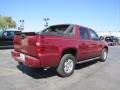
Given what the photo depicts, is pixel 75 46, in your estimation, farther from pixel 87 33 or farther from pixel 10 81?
pixel 10 81

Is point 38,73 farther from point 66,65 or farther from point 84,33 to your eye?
point 84,33

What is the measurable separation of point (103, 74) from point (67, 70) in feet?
4.97

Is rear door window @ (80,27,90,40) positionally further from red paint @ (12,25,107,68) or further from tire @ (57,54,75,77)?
tire @ (57,54,75,77)

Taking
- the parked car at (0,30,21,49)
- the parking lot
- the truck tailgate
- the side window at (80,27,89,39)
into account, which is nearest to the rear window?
the side window at (80,27,89,39)

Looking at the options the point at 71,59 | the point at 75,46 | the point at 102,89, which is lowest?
the point at 102,89

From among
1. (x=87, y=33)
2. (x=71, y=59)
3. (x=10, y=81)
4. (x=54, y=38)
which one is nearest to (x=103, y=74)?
(x=71, y=59)

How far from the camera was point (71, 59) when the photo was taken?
7.75 m

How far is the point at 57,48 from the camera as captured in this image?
690cm

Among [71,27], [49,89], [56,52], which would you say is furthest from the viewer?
[71,27]

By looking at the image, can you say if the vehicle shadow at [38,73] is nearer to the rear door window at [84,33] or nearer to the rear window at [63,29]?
the rear window at [63,29]

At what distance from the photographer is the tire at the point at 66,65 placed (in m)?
7.26

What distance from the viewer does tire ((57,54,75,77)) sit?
726 cm

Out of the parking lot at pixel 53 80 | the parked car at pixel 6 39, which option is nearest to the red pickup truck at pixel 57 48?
the parking lot at pixel 53 80

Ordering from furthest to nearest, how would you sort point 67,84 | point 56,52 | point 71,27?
point 71,27 < point 56,52 < point 67,84
